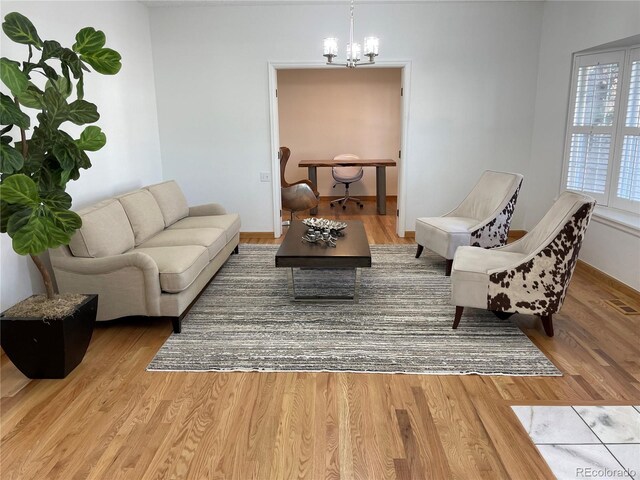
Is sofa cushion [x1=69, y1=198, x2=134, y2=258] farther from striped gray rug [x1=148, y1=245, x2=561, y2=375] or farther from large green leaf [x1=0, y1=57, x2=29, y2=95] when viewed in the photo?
large green leaf [x1=0, y1=57, x2=29, y2=95]

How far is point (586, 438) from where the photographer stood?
2191mm

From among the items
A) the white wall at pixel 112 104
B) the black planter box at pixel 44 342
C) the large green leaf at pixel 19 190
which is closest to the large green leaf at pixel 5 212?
the large green leaf at pixel 19 190

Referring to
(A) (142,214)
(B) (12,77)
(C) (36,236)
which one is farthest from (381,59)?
(C) (36,236)

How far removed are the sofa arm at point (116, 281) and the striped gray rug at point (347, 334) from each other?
34cm

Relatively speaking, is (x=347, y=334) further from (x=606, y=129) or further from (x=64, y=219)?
(x=606, y=129)

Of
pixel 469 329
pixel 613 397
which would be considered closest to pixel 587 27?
pixel 469 329

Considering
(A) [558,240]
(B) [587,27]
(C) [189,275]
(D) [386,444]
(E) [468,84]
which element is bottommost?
(D) [386,444]

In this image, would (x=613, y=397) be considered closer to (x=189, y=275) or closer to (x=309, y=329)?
(x=309, y=329)

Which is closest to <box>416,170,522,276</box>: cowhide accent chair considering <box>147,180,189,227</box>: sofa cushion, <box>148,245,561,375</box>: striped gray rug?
<box>148,245,561,375</box>: striped gray rug

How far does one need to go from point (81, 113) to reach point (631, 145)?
4330 millimetres

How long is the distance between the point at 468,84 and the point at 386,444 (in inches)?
179

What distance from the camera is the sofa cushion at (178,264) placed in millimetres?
3189

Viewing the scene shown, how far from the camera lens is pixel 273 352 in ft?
9.84

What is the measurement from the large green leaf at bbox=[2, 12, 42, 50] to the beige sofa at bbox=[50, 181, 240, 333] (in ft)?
3.84
